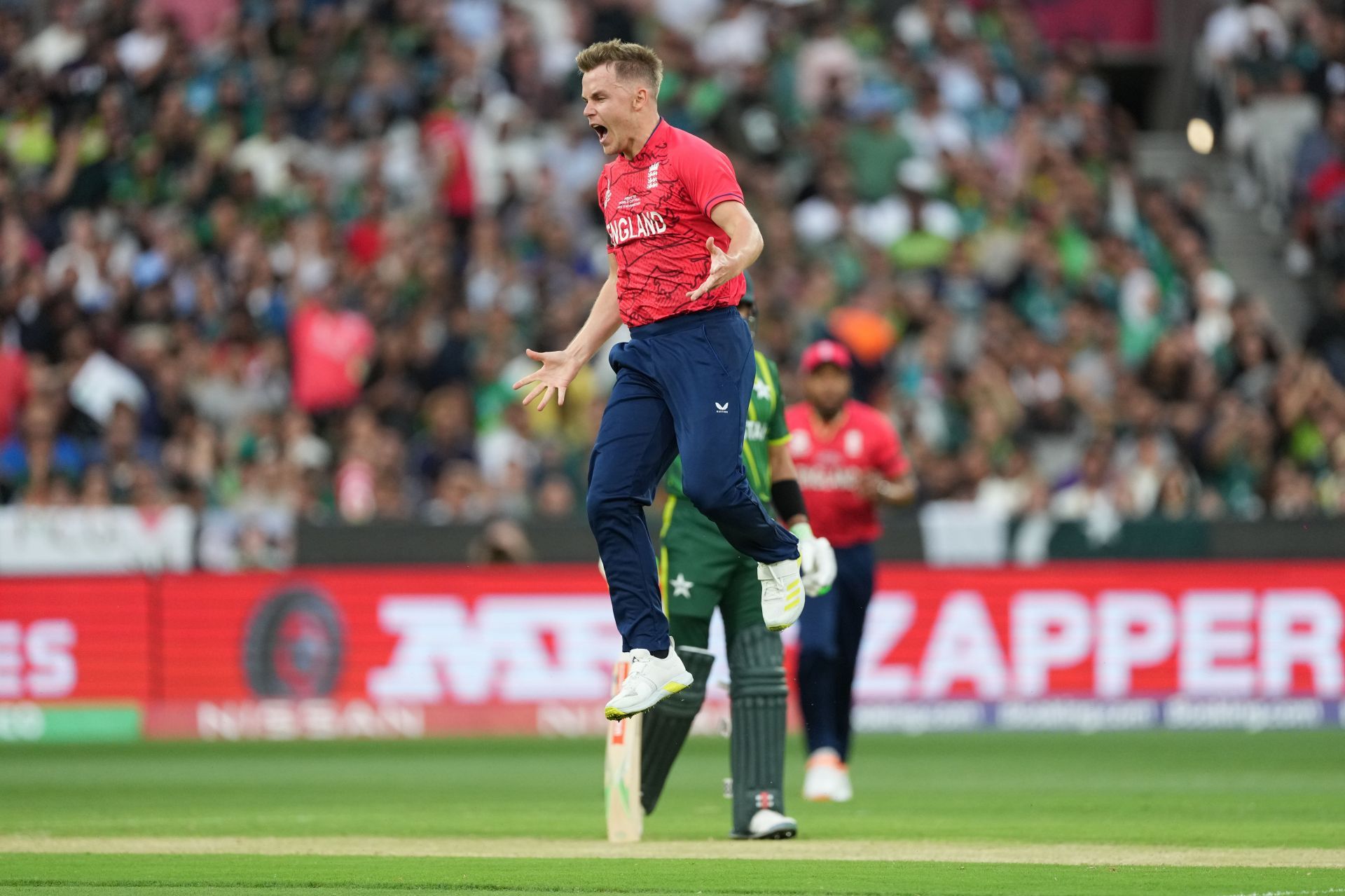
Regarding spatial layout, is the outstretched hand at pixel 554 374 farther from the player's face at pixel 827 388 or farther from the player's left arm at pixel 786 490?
the player's face at pixel 827 388

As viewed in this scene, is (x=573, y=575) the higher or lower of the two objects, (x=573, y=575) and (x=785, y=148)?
the lower

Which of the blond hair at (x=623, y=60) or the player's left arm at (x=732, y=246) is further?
the blond hair at (x=623, y=60)

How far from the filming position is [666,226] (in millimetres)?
8797

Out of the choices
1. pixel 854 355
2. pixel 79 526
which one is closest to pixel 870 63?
pixel 854 355

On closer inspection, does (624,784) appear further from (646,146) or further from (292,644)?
(292,644)

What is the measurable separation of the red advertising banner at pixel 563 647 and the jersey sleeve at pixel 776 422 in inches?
341

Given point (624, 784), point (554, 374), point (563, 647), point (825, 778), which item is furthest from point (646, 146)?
point (563, 647)

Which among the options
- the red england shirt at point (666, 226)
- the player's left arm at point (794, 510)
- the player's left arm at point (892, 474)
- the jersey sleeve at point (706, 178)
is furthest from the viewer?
the player's left arm at point (892, 474)

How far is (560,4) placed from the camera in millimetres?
25141

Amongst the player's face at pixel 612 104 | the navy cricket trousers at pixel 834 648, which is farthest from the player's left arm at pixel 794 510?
the player's face at pixel 612 104

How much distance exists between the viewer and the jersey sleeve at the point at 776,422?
10414mm

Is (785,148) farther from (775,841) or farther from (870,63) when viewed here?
(775,841)

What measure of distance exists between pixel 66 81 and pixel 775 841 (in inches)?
649

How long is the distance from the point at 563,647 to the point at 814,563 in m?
8.65
